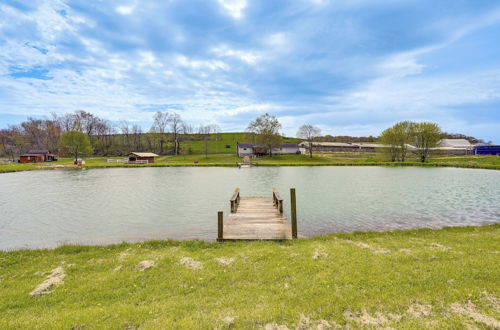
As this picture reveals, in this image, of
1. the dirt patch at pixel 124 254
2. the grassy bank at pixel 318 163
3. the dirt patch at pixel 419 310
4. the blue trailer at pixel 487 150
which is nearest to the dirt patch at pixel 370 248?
the dirt patch at pixel 419 310

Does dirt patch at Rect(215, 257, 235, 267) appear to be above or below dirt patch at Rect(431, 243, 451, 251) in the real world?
below

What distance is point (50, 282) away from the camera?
283 inches

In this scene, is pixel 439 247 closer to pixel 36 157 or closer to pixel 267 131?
pixel 267 131

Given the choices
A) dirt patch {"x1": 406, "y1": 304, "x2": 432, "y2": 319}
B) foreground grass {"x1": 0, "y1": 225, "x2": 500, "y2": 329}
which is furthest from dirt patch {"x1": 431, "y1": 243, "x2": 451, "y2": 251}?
dirt patch {"x1": 406, "y1": 304, "x2": 432, "y2": 319}

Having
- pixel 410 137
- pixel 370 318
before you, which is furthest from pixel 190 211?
pixel 410 137

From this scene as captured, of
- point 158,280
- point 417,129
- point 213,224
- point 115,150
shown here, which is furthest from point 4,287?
point 115,150

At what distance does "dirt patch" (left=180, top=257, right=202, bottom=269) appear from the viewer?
26.5 feet

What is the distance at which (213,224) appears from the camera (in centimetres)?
1410

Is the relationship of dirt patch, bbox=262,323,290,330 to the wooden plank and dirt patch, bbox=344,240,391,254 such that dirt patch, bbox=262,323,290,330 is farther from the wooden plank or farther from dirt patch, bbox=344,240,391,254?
the wooden plank

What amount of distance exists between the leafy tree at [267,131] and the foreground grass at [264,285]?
7138cm

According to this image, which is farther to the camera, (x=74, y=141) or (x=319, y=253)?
(x=74, y=141)

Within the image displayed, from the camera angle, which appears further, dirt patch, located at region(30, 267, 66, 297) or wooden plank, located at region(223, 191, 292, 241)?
wooden plank, located at region(223, 191, 292, 241)

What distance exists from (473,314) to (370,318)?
2006 mm

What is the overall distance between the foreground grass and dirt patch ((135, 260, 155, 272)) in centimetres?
19
